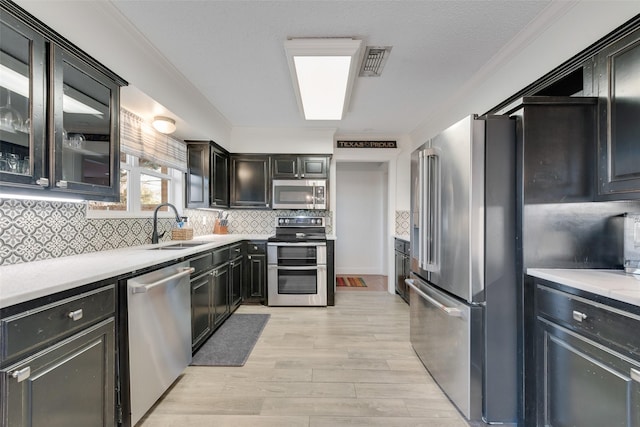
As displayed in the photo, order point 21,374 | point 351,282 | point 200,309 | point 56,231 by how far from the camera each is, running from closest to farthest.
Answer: point 21,374
point 56,231
point 200,309
point 351,282

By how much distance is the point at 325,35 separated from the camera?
6.15 feet

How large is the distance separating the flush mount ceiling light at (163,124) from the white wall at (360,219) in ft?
12.0

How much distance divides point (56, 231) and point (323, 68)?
2.20 meters

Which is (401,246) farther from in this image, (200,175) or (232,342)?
(200,175)

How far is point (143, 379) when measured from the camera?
1551 mm

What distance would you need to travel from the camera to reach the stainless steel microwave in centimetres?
396

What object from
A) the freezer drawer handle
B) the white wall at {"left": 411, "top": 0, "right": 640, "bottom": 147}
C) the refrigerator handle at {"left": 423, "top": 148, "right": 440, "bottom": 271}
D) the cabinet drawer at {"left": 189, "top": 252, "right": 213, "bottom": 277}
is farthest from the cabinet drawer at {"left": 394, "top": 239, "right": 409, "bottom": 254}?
the cabinet drawer at {"left": 189, "top": 252, "right": 213, "bottom": 277}

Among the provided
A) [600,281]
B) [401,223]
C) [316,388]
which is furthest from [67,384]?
[401,223]

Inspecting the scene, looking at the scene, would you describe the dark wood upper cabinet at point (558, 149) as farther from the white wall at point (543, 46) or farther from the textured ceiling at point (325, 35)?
the textured ceiling at point (325, 35)

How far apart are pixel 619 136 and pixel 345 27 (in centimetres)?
168

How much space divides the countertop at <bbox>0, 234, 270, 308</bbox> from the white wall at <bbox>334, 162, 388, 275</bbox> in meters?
4.08

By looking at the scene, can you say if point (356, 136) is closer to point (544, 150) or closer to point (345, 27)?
point (345, 27)

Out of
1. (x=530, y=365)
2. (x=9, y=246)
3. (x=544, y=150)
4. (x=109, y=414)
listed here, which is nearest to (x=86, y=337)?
(x=109, y=414)

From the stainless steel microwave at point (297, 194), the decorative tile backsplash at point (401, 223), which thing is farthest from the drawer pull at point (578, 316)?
the decorative tile backsplash at point (401, 223)
